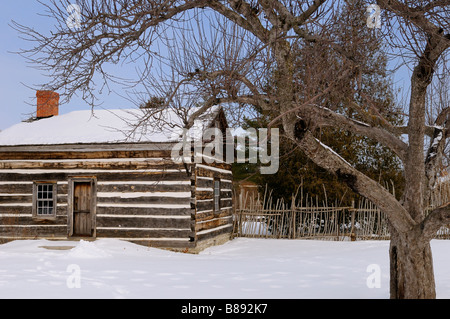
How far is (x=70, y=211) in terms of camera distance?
1479 centimetres

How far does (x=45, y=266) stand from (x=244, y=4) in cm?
776

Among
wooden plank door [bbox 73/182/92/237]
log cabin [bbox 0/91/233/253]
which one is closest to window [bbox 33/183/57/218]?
log cabin [bbox 0/91/233/253]

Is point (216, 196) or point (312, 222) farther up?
point (216, 196)

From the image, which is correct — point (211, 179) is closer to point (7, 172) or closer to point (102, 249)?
point (102, 249)

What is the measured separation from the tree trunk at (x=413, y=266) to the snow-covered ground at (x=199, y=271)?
1061 mm

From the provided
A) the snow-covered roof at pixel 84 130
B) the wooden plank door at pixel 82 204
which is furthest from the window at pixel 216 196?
the wooden plank door at pixel 82 204

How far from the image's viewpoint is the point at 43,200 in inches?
598

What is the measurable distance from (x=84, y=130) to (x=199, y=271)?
7.02 m

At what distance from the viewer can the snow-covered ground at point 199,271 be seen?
8609 mm

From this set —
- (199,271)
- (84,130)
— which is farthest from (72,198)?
(199,271)

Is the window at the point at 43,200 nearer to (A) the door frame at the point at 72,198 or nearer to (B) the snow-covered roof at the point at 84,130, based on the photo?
(A) the door frame at the point at 72,198

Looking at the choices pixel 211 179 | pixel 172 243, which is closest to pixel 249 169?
pixel 211 179

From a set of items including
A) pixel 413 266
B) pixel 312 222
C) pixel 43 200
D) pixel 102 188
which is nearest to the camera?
pixel 413 266

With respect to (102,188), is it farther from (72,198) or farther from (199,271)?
(199,271)
